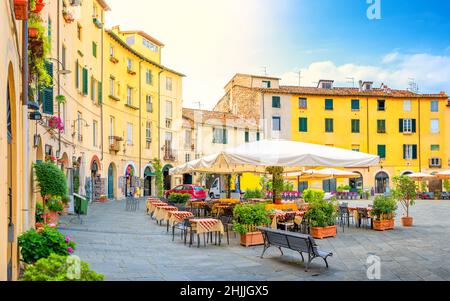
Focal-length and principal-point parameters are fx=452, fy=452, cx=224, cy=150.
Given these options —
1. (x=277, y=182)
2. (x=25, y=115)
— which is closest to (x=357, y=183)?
(x=277, y=182)

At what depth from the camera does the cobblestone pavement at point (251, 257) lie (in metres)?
7.48

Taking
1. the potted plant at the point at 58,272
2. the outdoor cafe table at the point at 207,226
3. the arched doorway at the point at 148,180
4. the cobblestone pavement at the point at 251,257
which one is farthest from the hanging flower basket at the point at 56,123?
the arched doorway at the point at 148,180

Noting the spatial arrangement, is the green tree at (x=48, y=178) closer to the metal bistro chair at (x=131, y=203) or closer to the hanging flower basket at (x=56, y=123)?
the hanging flower basket at (x=56, y=123)

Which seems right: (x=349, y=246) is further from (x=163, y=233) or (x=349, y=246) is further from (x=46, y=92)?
(x=46, y=92)

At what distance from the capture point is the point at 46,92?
12781 mm

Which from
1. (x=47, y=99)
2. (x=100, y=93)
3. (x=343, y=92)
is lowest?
(x=47, y=99)

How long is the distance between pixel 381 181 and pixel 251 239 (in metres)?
38.1

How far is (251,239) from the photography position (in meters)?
10.7

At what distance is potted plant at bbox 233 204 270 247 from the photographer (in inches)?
418

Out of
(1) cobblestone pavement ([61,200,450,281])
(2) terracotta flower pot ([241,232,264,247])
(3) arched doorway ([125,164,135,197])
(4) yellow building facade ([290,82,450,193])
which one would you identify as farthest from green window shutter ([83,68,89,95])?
(4) yellow building facade ([290,82,450,193])

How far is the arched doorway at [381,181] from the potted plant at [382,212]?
109 feet

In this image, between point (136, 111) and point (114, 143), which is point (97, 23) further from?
point (136, 111)
